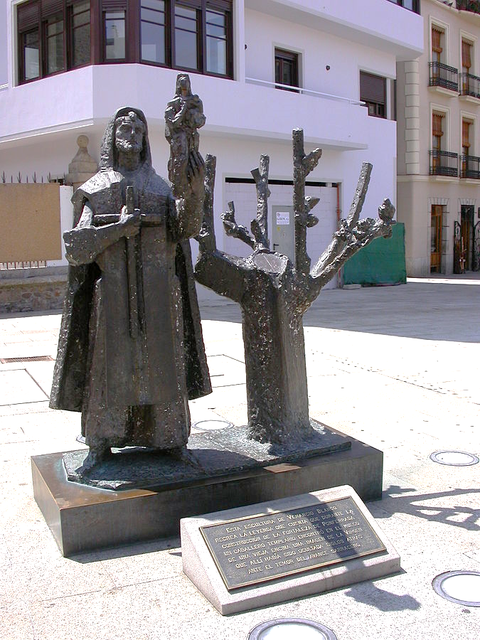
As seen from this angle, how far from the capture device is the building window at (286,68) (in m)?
17.7

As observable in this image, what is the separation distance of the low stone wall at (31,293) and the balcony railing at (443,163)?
49.3 feet

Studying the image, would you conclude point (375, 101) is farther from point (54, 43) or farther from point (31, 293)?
point (31, 293)

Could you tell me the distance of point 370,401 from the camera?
6586 millimetres

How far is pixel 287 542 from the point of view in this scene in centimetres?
322

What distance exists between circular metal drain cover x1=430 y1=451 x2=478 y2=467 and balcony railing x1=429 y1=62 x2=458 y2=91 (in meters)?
21.8

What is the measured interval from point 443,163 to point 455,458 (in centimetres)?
2211

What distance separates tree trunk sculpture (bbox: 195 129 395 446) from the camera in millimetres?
4101

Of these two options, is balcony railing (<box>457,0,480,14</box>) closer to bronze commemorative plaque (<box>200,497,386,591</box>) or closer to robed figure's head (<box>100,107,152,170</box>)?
robed figure's head (<box>100,107,152,170</box>)

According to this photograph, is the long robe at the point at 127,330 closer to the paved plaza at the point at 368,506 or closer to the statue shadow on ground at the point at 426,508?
the paved plaza at the point at 368,506

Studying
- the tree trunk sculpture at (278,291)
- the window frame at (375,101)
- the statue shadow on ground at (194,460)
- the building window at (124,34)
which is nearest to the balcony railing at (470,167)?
the window frame at (375,101)

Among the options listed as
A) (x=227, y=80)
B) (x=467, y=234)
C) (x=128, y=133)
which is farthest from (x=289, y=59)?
(x=128, y=133)

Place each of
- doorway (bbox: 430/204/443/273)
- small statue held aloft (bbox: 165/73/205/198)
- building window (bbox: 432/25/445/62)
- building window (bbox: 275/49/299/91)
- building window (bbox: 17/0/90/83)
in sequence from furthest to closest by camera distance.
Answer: doorway (bbox: 430/204/443/273)
building window (bbox: 432/25/445/62)
building window (bbox: 275/49/299/91)
building window (bbox: 17/0/90/83)
small statue held aloft (bbox: 165/73/205/198)

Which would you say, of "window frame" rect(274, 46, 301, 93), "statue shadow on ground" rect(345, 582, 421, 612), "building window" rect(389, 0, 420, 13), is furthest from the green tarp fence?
"statue shadow on ground" rect(345, 582, 421, 612)

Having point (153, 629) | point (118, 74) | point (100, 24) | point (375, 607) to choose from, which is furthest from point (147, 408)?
point (100, 24)
